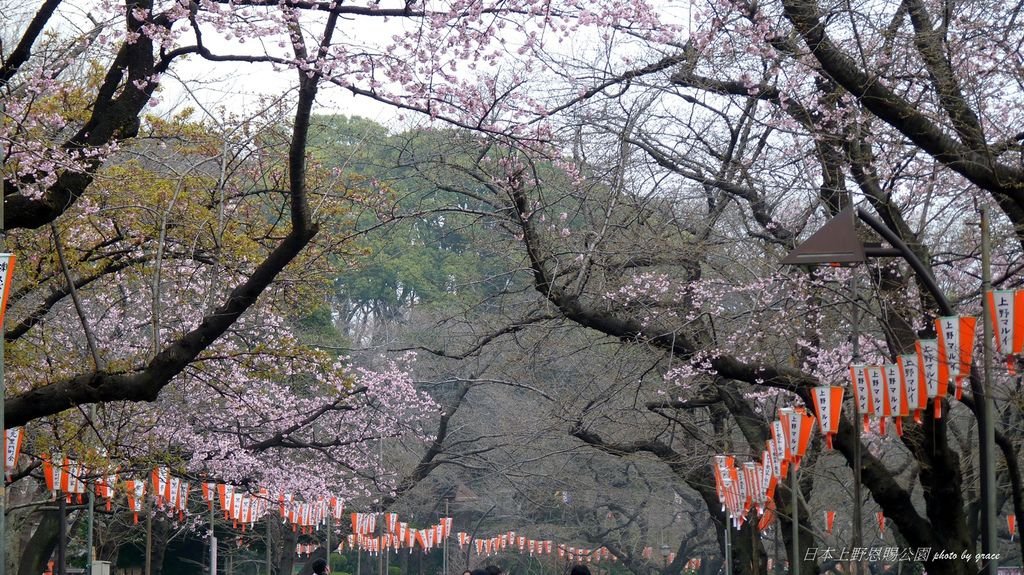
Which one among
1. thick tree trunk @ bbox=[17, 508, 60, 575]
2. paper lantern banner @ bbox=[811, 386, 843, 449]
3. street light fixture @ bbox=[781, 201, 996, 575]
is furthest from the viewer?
thick tree trunk @ bbox=[17, 508, 60, 575]

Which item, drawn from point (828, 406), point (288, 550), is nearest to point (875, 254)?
point (828, 406)

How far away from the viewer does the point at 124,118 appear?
31.1 ft

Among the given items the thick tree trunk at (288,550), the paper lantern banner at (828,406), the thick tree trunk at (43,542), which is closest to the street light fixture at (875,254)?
the paper lantern banner at (828,406)

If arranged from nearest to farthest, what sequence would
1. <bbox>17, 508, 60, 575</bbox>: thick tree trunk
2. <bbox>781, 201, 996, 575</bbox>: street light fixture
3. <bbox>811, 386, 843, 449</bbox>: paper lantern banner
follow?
<bbox>781, 201, 996, 575</bbox>: street light fixture < <bbox>811, 386, 843, 449</bbox>: paper lantern banner < <bbox>17, 508, 60, 575</bbox>: thick tree trunk

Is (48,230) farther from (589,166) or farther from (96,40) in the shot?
(589,166)

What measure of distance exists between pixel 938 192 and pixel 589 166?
12.8 ft

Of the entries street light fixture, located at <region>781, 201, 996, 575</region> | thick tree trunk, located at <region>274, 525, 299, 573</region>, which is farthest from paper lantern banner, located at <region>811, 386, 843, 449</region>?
thick tree trunk, located at <region>274, 525, 299, 573</region>

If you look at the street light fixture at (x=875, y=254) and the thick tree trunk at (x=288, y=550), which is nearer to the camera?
the street light fixture at (x=875, y=254)

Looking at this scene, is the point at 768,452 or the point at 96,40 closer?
the point at 96,40

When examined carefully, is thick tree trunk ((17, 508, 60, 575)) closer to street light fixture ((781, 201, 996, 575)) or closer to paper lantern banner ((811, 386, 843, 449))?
paper lantern banner ((811, 386, 843, 449))

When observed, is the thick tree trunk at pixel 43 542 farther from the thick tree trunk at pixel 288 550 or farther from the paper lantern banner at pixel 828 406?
the paper lantern banner at pixel 828 406

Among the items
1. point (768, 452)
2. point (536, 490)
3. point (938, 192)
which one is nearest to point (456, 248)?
point (536, 490)

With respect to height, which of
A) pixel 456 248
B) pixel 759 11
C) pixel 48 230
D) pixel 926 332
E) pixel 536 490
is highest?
pixel 456 248

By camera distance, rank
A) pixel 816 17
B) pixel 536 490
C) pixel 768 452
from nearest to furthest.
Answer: pixel 816 17, pixel 768 452, pixel 536 490
